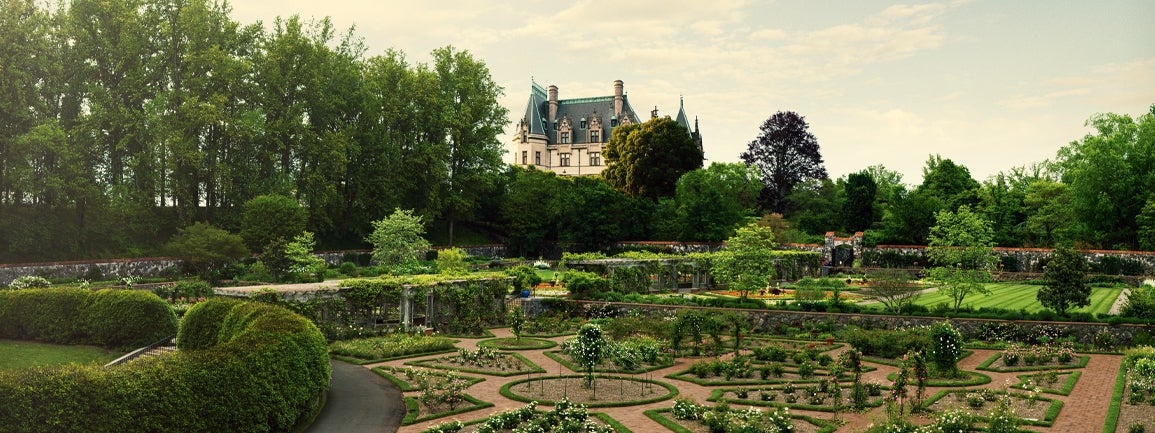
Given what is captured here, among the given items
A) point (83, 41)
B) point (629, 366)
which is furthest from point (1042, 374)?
point (83, 41)

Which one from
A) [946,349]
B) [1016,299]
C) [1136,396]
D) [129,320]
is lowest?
[1136,396]

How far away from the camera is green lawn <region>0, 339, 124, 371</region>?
991 inches

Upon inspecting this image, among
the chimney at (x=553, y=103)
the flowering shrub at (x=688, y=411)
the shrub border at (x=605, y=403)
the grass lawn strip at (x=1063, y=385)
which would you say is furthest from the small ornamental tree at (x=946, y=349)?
the chimney at (x=553, y=103)

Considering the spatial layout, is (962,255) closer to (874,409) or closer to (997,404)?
(997,404)

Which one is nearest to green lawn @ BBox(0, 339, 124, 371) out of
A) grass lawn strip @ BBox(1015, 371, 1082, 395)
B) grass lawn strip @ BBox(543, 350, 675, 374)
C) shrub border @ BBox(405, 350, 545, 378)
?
shrub border @ BBox(405, 350, 545, 378)

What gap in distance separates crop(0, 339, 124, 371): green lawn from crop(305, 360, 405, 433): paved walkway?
27.3 feet

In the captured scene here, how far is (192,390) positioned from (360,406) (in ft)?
19.8

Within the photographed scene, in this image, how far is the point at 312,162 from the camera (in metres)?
62.7

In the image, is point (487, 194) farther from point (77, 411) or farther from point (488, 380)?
point (77, 411)

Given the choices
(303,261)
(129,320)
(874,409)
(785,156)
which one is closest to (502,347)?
(129,320)

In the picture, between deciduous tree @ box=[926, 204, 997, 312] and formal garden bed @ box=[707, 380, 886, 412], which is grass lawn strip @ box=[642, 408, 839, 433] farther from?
deciduous tree @ box=[926, 204, 997, 312]

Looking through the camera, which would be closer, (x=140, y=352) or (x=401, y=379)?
(x=401, y=379)

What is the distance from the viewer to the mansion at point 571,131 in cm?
11619

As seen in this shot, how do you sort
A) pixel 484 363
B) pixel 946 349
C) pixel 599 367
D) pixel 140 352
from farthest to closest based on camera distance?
1. pixel 484 363
2. pixel 599 367
3. pixel 140 352
4. pixel 946 349
